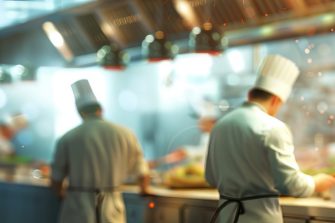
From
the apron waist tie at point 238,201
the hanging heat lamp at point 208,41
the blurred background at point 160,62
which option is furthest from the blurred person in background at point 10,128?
the apron waist tie at point 238,201

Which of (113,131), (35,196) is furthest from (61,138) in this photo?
(35,196)

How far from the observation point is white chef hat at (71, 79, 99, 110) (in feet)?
10.8

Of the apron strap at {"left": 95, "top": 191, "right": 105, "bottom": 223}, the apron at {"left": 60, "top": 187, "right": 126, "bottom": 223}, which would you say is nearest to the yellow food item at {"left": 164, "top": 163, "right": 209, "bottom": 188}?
the apron at {"left": 60, "top": 187, "right": 126, "bottom": 223}

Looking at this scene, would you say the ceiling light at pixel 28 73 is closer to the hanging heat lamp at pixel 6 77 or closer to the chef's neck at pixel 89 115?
Answer: the hanging heat lamp at pixel 6 77

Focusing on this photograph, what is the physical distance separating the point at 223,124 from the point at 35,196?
208cm

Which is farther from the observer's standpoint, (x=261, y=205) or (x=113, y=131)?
(x=113, y=131)

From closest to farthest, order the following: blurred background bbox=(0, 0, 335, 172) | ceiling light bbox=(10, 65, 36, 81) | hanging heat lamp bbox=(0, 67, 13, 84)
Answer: blurred background bbox=(0, 0, 335, 172)
ceiling light bbox=(10, 65, 36, 81)
hanging heat lamp bbox=(0, 67, 13, 84)

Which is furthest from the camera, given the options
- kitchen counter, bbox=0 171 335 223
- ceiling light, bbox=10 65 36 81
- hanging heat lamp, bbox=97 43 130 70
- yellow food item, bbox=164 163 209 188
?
ceiling light, bbox=10 65 36 81

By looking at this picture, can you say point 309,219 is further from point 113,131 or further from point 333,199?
point 113,131

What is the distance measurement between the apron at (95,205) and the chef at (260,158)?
0.76 metres

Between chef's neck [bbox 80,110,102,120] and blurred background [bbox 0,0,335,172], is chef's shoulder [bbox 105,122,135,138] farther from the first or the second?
blurred background [bbox 0,0,335,172]

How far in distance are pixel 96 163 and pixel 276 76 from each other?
3.75ft

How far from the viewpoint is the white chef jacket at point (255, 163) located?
2.43m

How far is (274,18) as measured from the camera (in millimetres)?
3705
